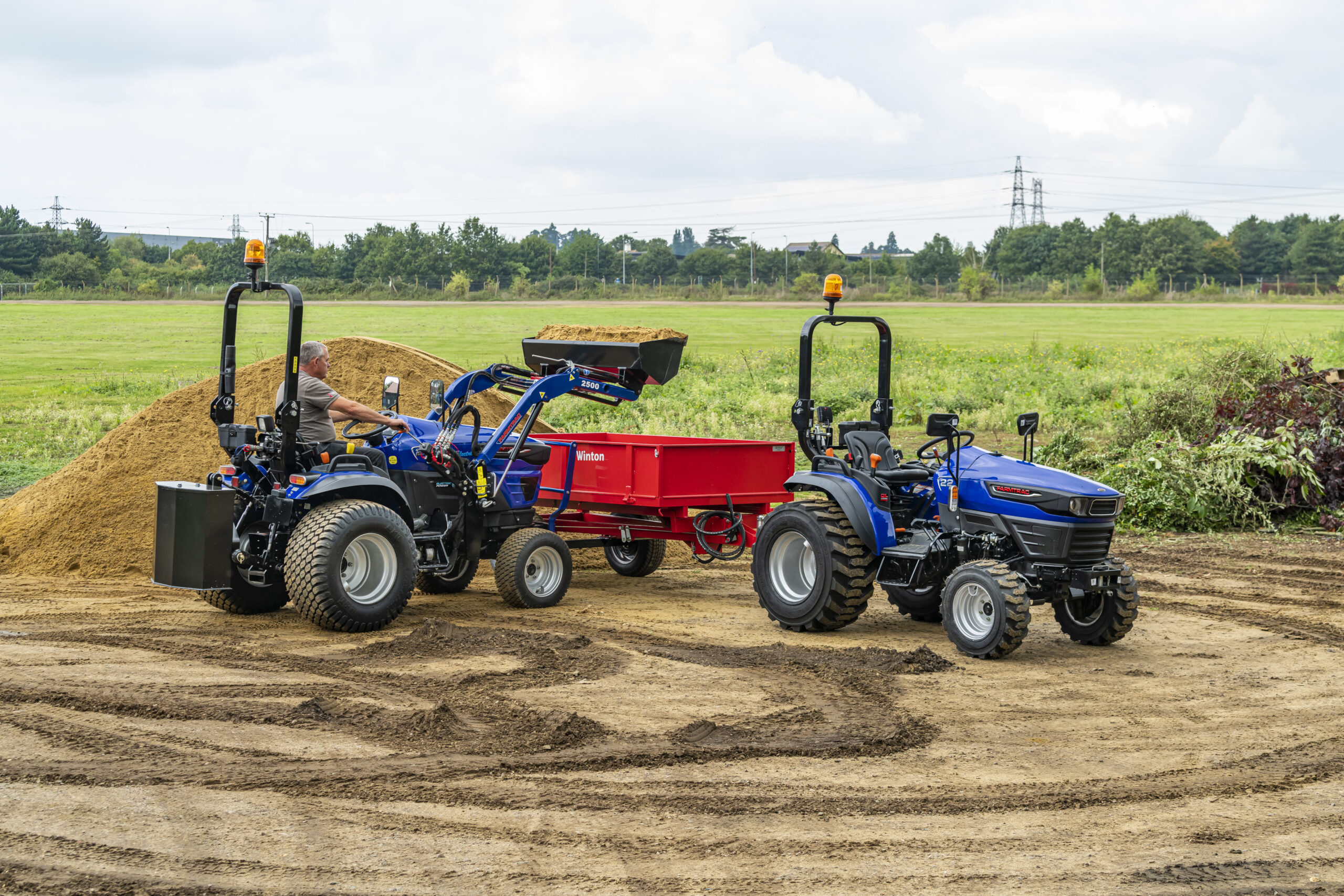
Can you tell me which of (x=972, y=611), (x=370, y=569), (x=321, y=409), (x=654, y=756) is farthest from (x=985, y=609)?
(x=321, y=409)

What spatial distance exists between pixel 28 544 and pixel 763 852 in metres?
9.00

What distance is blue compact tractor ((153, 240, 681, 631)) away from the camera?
8641 mm

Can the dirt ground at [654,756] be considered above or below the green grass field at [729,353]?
below

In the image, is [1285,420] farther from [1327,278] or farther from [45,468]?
[1327,278]

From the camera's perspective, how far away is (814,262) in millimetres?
96062

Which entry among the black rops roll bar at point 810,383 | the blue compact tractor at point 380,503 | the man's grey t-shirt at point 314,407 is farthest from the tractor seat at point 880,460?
the man's grey t-shirt at point 314,407

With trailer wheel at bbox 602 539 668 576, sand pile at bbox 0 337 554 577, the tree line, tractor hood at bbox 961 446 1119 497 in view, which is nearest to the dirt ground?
tractor hood at bbox 961 446 1119 497

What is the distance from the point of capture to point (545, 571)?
1035 cm

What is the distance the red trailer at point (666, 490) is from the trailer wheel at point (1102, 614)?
2.62m

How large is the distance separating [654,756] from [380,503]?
3.96 metres

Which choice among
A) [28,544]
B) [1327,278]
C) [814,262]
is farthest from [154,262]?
[28,544]

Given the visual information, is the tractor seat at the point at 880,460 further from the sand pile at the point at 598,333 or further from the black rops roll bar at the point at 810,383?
the sand pile at the point at 598,333

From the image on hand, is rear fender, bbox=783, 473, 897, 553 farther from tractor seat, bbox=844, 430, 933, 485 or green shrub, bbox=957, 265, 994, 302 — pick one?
green shrub, bbox=957, 265, 994, 302

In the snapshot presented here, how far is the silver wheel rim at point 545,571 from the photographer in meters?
10.3
